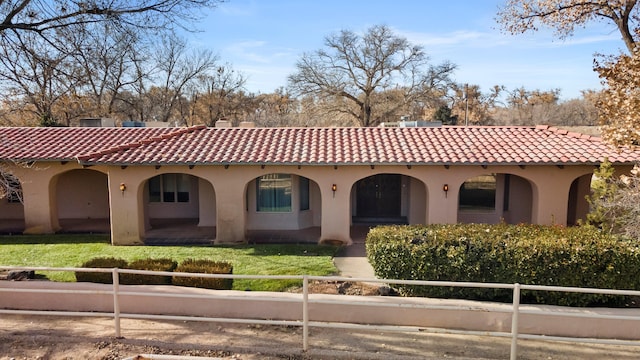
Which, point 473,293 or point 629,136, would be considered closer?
point 473,293

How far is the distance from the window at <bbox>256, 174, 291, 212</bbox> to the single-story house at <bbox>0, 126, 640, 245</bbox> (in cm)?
4

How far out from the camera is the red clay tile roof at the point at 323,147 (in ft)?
43.0

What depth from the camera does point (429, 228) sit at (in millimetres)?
9633

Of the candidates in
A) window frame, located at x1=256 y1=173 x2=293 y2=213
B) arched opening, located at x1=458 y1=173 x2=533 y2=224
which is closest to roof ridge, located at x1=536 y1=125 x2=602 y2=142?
arched opening, located at x1=458 y1=173 x2=533 y2=224

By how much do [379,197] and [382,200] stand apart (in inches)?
6.7

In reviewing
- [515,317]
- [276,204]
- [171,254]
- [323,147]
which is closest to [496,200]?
[323,147]

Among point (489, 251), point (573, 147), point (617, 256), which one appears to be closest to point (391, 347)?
point (489, 251)

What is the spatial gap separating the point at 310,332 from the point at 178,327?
2203 mm

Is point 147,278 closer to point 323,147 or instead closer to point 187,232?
point 187,232

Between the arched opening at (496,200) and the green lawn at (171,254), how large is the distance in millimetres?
6069

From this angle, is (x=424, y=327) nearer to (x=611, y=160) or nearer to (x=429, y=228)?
(x=429, y=228)

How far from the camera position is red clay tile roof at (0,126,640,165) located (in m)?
13.1

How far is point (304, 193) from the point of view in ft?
52.2

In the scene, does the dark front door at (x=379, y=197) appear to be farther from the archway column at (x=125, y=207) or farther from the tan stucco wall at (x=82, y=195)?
the tan stucco wall at (x=82, y=195)
